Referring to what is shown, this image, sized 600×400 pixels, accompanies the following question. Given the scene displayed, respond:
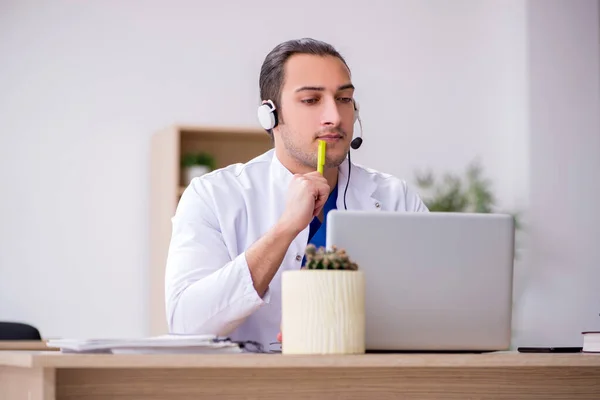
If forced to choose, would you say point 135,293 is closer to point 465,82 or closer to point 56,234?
point 56,234

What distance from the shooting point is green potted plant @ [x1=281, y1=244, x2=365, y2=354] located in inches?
58.5

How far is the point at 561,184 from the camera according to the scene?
540cm

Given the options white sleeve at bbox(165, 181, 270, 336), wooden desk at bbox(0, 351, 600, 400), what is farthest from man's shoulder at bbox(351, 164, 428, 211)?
wooden desk at bbox(0, 351, 600, 400)

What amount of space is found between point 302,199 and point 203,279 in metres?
0.28

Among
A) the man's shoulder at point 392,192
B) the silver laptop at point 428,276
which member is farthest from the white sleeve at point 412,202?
the silver laptop at point 428,276

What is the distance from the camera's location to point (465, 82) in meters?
5.62

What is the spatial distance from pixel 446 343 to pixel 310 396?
0.97ft

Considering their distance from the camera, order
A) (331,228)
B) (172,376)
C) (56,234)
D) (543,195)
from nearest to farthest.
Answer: (172,376)
(331,228)
(56,234)
(543,195)

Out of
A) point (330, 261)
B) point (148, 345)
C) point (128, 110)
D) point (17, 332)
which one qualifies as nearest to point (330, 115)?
point (330, 261)

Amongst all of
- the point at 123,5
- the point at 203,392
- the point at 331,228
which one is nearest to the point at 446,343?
the point at 331,228

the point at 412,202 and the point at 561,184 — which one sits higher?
the point at 561,184

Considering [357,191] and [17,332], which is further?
[17,332]

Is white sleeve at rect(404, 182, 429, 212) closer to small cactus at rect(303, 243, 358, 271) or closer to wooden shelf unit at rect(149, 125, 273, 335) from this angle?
small cactus at rect(303, 243, 358, 271)

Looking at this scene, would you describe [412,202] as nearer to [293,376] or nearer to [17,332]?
[293,376]
